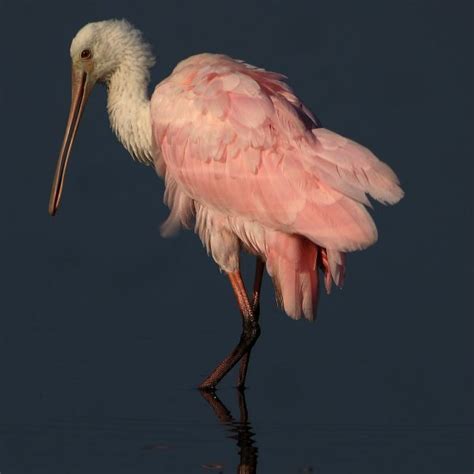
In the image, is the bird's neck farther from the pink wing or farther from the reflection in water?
the reflection in water

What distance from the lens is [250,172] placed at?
1333 cm

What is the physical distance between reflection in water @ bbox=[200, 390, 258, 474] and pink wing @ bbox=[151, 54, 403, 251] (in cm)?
134

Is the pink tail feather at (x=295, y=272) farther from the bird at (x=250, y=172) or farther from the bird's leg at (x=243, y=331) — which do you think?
the bird's leg at (x=243, y=331)

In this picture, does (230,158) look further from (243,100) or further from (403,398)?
(403,398)

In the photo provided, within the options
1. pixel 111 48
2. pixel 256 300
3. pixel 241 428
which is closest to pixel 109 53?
pixel 111 48

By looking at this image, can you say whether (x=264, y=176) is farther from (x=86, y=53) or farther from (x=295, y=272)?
(x=86, y=53)

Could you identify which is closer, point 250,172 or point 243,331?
point 250,172

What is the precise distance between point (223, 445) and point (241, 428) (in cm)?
55

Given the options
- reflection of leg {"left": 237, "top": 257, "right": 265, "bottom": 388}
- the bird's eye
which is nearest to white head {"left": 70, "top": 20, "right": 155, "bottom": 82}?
the bird's eye

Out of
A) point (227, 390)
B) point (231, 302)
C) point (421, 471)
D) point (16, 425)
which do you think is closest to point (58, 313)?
point (231, 302)

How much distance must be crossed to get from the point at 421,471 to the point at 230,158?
127 inches

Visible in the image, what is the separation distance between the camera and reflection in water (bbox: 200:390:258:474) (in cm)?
1119

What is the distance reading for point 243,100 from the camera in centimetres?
1322

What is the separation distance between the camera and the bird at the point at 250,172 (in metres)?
12.8
